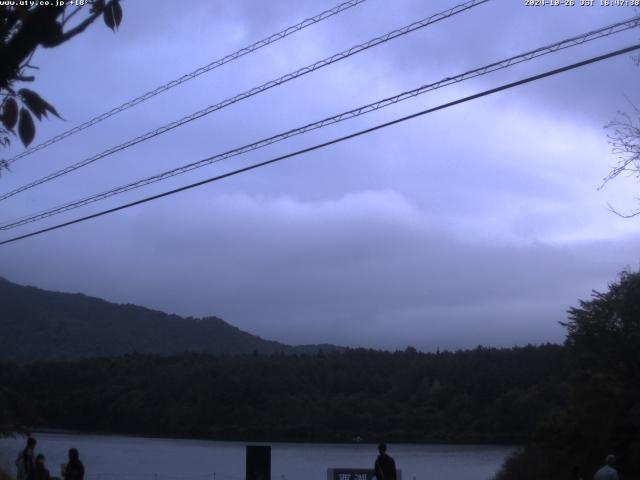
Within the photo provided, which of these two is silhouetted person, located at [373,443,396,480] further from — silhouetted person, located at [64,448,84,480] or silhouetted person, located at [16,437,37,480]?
silhouetted person, located at [16,437,37,480]

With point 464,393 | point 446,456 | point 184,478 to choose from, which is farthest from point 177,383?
point 184,478

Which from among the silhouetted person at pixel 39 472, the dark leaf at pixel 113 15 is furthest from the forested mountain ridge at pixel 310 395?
the dark leaf at pixel 113 15

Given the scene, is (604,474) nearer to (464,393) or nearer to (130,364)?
(464,393)

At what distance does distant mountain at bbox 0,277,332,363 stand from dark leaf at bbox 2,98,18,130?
228 ft

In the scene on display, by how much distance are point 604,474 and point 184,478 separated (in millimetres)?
18860

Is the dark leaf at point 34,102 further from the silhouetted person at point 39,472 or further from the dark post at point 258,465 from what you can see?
the dark post at point 258,465

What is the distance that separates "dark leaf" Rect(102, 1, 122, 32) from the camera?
430cm

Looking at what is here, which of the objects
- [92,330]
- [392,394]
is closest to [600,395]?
[392,394]

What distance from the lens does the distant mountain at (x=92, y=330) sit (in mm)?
81250

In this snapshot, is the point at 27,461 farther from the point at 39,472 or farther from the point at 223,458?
the point at 223,458

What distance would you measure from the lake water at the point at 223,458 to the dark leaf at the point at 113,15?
25424mm

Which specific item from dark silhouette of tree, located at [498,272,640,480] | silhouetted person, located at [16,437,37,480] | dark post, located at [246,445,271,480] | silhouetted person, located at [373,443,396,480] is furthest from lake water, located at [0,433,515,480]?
silhouetted person, located at [373,443,396,480]

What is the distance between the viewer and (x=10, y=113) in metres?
4.17

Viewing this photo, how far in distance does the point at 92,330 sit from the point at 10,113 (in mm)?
101700
